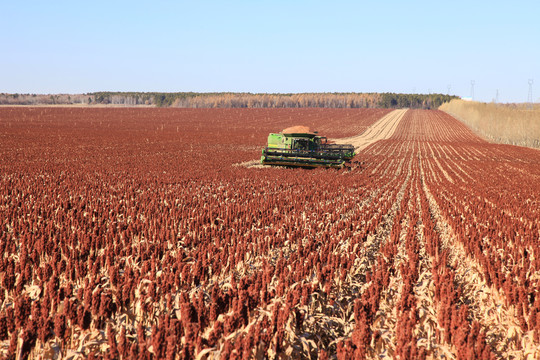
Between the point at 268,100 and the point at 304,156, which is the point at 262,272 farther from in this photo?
the point at 268,100

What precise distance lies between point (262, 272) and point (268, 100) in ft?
592

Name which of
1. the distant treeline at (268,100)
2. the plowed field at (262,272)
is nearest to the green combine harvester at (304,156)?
the plowed field at (262,272)

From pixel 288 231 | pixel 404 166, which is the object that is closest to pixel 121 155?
pixel 404 166

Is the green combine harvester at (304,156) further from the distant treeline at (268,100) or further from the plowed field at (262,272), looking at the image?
the distant treeline at (268,100)

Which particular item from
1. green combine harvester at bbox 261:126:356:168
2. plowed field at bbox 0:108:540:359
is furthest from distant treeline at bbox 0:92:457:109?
plowed field at bbox 0:108:540:359

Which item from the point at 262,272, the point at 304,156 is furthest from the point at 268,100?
the point at 262,272

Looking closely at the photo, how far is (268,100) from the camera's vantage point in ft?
603

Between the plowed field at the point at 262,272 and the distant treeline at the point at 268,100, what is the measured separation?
165 meters

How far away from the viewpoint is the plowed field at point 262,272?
13.6 ft

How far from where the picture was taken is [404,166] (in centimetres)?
2691

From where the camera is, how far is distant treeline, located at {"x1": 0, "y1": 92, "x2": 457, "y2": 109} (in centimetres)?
17850

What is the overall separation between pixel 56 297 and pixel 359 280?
3936 millimetres

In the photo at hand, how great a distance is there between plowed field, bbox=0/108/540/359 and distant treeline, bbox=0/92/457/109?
543 ft

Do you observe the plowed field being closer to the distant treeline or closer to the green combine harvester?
the green combine harvester
